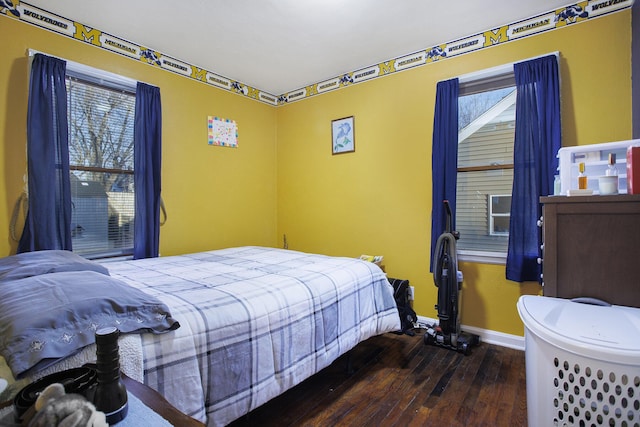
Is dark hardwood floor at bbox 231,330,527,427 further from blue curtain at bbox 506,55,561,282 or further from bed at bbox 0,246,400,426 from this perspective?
blue curtain at bbox 506,55,561,282

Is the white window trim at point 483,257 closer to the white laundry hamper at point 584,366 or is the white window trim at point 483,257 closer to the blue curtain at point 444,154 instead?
the blue curtain at point 444,154

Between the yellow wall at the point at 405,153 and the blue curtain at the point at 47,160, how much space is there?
2325 mm

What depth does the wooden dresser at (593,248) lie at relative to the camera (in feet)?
4.05

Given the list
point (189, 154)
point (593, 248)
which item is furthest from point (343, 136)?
point (593, 248)

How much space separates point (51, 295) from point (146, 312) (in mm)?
299

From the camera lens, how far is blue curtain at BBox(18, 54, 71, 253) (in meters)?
2.18

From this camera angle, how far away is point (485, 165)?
8.96ft

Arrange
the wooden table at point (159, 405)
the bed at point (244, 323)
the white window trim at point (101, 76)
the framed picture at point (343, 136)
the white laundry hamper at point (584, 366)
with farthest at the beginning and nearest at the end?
the framed picture at point (343, 136), the white window trim at point (101, 76), the bed at point (244, 323), the white laundry hamper at point (584, 366), the wooden table at point (159, 405)

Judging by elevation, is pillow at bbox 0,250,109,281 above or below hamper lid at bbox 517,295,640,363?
above

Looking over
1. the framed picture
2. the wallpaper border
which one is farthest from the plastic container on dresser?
Answer: the framed picture

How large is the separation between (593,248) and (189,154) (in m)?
3.28

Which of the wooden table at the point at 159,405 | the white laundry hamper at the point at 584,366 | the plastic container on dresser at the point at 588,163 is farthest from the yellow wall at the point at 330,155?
the wooden table at the point at 159,405

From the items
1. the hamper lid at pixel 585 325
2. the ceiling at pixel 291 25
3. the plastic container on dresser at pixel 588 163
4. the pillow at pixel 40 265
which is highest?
the ceiling at pixel 291 25

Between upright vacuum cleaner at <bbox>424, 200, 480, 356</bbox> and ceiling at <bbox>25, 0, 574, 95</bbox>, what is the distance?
170 cm
